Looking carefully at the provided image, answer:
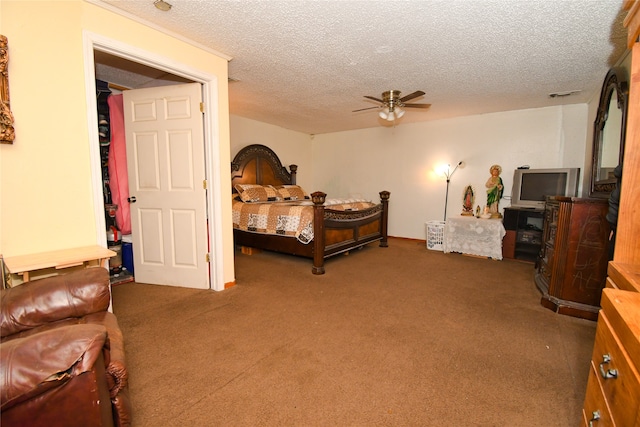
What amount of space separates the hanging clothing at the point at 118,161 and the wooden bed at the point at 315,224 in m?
1.59

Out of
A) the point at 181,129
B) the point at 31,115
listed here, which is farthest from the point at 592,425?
the point at 181,129

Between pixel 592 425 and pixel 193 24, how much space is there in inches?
128

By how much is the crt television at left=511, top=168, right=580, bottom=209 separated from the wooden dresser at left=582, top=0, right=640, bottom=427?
339cm

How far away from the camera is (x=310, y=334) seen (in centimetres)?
214

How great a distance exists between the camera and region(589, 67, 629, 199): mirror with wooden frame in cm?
240

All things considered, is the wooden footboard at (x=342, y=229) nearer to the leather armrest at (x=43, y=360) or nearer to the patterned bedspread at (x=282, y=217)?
the patterned bedspread at (x=282, y=217)

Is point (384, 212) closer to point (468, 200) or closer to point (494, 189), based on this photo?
point (468, 200)

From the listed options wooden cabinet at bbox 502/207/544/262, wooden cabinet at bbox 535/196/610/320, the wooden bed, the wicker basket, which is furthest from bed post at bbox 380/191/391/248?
wooden cabinet at bbox 535/196/610/320

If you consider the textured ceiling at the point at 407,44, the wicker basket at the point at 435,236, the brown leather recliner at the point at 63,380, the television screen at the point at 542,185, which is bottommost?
the wicker basket at the point at 435,236

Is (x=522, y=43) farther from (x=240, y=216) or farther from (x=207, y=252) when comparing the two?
(x=240, y=216)

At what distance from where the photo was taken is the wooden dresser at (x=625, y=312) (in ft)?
2.55

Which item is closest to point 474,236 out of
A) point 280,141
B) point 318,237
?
point 318,237

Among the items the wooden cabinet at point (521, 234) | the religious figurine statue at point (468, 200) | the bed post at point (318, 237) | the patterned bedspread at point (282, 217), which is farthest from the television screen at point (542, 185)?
the bed post at point (318, 237)

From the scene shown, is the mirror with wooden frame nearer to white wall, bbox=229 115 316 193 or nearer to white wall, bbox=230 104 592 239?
white wall, bbox=230 104 592 239
